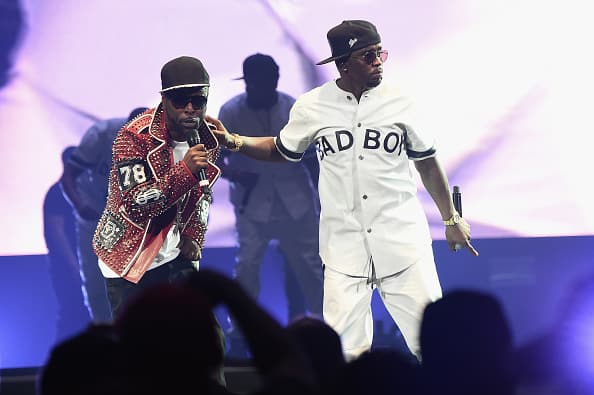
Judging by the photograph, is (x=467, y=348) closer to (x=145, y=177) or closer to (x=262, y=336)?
(x=262, y=336)

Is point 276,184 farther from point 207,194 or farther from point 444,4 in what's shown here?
point 207,194

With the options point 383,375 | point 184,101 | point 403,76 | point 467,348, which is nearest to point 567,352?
point 403,76

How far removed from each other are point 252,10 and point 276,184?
3.68 feet

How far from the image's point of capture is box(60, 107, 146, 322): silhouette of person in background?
21.7 ft

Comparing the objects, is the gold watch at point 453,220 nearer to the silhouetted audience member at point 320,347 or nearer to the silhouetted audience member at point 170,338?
the silhouetted audience member at point 320,347

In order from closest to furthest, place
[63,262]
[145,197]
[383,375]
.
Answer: [383,375], [145,197], [63,262]

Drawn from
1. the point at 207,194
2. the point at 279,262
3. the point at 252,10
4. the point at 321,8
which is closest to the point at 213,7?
the point at 252,10

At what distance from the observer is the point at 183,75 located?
4.54 metres

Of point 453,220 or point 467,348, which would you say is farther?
point 453,220

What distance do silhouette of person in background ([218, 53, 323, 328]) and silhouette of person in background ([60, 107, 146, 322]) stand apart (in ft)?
2.22

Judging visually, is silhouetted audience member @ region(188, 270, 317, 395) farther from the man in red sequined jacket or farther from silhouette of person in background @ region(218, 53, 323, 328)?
silhouette of person in background @ region(218, 53, 323, 328)

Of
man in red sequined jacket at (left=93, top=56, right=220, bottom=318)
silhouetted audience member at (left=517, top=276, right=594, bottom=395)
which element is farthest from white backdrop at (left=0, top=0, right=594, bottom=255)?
man in red sequined jacket at (left=93, top=56, right=220, bottom=318)

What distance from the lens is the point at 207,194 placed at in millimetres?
4680

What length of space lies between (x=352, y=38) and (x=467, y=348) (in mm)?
2727
